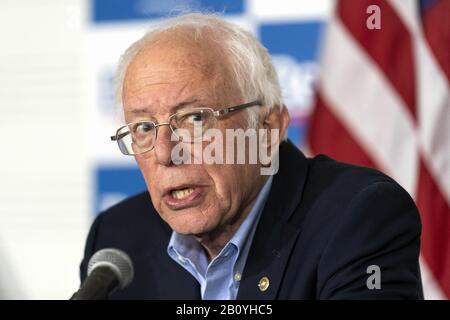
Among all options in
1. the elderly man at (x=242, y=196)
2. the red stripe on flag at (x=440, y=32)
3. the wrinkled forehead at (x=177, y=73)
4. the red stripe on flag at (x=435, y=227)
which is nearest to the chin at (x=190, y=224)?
the elderly man at (x=242, y=196)

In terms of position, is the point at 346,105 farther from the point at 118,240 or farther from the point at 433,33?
the point at 118,240

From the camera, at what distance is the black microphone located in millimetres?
1162

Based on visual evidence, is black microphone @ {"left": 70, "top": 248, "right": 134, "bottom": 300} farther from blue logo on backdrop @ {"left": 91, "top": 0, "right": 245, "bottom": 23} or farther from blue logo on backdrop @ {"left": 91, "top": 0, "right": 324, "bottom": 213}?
blue logo on backdrop @ {"left": 91, "top": 0, "right": 245, "bottom": 23}

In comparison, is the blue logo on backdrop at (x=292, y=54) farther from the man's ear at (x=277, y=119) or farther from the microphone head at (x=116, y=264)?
the microphone head at (x=116, y=264)

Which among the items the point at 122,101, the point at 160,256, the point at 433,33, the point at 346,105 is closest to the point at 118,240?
the point at 160,256

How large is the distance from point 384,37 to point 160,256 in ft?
4.20

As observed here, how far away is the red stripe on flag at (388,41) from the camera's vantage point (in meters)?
2.53

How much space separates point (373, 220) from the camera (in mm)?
1427

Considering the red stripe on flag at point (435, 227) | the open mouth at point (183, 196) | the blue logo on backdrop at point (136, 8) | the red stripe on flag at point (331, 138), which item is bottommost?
the red stripe on flag at point (435, 227)

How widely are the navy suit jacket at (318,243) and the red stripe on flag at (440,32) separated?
0.87 meters

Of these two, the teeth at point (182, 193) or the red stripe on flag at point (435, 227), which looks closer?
the teeth at point (182, 193)

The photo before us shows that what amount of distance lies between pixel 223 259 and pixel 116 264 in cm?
37

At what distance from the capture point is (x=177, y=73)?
4.93ft

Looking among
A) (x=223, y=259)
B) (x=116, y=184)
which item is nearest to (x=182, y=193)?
(x=223, y=259)
